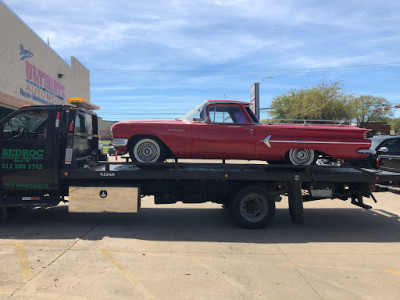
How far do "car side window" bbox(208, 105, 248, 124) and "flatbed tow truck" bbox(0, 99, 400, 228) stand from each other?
35.9 inches

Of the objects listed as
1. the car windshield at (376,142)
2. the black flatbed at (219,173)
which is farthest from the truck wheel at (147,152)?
the car windshield at (376,142)

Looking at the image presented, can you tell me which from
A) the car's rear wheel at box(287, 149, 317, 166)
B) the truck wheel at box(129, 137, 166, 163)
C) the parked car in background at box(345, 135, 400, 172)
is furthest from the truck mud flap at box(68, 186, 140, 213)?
the parked car in background at box(345, 135, 400, 172)

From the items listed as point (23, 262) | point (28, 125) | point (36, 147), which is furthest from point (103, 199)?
point (28, 125)

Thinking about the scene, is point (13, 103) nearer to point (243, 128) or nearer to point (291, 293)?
point (243, 128)

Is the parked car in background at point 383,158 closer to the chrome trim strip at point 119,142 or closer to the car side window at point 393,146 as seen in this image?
the car side window at point 393,146

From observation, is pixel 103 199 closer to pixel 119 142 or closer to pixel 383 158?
pixel 119 142

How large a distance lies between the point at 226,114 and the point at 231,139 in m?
0.54

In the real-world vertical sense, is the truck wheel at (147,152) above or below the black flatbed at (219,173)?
above

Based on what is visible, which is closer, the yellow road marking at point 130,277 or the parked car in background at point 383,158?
the yellow road marking at point 130,277

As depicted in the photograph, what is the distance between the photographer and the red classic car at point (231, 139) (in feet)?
18.9

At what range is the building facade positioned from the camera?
534 inches

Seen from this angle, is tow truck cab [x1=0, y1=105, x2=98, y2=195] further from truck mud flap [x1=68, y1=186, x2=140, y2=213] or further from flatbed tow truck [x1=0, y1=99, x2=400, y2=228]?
truck mud flap [x1=68, y1=186, x2=140, y2=213]

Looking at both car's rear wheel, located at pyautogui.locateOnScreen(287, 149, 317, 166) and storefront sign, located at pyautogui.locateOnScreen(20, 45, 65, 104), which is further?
storefront sign, located at pyautogui.locateOnScreen(20, 45, 65, 104)

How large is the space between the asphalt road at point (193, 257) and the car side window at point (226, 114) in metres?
2.14
